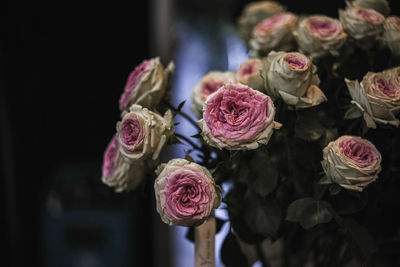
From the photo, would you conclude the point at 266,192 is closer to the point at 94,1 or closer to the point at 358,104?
the point at 358,104

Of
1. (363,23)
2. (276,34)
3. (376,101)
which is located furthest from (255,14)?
(376,101)

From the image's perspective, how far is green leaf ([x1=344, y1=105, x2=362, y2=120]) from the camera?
2.01 ft

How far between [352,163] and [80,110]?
1.54 meters

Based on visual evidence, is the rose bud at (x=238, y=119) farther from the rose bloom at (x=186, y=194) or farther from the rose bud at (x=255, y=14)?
the rose bud at (x=255, y=14)

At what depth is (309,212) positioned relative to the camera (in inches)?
24.5

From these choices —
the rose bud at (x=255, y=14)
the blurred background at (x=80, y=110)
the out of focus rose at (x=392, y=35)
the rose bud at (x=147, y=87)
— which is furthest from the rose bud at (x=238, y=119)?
the blurred background at (x=80, y=110)

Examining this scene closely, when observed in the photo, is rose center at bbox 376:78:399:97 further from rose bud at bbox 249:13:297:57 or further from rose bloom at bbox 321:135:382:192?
rose bud at bbox 249:13:297:57

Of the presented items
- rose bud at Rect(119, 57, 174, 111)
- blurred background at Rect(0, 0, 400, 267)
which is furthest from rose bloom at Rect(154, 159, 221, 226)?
blurred background at Rect(0, 0, 400, 267)

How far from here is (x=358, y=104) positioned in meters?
0.58

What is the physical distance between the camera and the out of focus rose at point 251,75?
64 cm

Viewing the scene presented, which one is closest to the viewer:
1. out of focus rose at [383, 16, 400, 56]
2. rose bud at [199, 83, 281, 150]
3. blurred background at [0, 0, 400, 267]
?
Answer: rose bud at [199, 83, 281, 150]

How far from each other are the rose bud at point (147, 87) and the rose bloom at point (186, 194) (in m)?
0.13

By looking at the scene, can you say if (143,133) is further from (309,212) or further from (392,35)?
(392,35)

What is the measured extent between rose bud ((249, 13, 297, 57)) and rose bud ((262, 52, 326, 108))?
14cm
